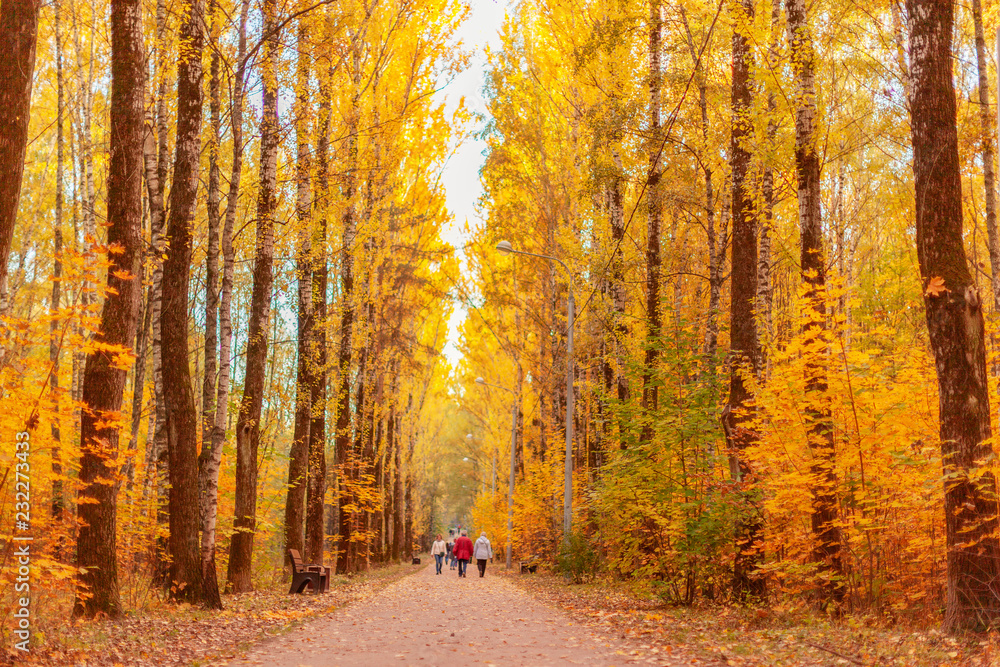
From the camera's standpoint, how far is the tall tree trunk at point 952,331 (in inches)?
279

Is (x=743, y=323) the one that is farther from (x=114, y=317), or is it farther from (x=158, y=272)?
(x=158, y=272)

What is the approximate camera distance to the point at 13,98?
281 inches

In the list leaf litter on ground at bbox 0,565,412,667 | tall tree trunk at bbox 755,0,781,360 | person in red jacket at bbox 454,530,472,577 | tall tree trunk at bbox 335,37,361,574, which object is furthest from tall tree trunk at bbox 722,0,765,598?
person in red jacket at bbox 454,530,472,577

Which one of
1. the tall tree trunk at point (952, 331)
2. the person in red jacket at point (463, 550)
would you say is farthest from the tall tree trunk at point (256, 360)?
the person in red jacket at point (463, 550)

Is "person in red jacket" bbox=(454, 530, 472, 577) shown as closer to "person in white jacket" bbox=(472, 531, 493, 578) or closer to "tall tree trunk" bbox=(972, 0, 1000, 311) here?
"person in white jacket" bbox=(472, 531, 493, 578)

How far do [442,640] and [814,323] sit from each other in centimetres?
602

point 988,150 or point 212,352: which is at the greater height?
point 988,150

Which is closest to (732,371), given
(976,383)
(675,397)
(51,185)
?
(675,397)

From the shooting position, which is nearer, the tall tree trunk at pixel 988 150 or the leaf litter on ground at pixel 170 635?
the leaf litter on ground at pixel 170 635

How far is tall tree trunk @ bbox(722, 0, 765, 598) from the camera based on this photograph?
35.8 ft

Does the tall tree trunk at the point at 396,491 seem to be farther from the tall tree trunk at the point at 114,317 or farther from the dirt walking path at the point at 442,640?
the tall tree trunk at the point at 114,317

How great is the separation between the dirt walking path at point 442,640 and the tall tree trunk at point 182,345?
227cm

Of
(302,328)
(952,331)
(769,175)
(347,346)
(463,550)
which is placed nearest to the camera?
(952,331)

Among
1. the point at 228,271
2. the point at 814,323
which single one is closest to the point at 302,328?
the point at 228,271
